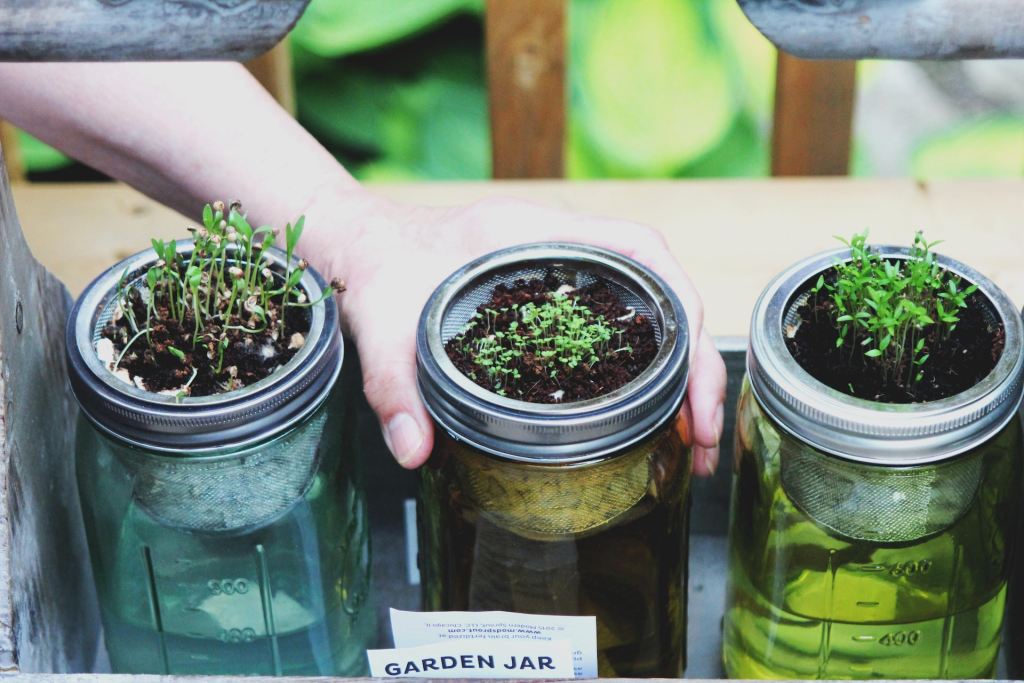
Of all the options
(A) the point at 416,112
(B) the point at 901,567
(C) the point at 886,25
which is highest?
(C) the point at 886,25

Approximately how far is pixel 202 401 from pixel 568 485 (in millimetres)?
173

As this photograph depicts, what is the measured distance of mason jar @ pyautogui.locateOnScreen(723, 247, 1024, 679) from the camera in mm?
542

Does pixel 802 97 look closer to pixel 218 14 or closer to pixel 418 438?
pixel 418 438

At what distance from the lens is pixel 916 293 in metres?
0.58

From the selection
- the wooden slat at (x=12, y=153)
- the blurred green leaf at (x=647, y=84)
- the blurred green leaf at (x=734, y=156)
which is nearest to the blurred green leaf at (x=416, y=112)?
the blurred green leaf at (x=647, y=84)

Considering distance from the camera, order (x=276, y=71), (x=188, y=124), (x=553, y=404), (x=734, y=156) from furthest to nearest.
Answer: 1. (x=734, y=156)
2. (x=276, y=71)
3. (x=188, y=124)
4. (x=553, y=404)

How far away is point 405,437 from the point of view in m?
0.61

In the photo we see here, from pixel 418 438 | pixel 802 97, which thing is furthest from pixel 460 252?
pixel 802 97

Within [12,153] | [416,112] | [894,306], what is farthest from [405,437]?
[416,112]

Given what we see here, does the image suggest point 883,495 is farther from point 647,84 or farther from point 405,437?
point 647,84

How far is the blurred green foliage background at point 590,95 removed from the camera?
153 cm

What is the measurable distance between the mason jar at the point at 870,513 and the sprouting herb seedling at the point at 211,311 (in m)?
0.23

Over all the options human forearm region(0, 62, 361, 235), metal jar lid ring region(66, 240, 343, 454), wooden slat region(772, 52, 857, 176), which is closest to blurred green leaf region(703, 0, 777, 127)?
wooden slat region(772, 52, 857, 176)

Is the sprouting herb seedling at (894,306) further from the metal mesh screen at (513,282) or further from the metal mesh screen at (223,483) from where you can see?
the metal mesh screen at (223,483)
